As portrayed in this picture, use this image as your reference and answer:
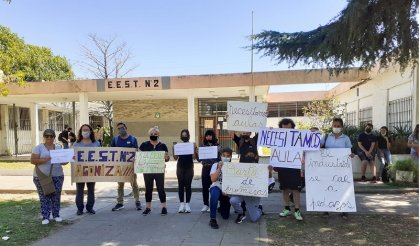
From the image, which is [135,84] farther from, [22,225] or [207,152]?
[22,225]

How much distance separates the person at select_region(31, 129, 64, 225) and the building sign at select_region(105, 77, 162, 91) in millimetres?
9100

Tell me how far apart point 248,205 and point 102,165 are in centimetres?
294

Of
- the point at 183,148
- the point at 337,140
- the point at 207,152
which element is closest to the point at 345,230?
the point at 337,140

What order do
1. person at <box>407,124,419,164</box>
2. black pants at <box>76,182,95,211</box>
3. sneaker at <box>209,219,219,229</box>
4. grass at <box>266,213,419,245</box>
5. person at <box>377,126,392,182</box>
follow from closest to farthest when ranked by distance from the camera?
1. grass at <box>266,213,419,245</box>
2. sneaker at <box>209,219,219,229</box>
3. black pants at <box>76,182,95,211</box>
4. person at <box>407,124,419,164</box>
5. person at <box>377,126,392,182</box>

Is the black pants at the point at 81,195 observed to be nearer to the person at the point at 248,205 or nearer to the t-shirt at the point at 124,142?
the t-shirt at the point at 124,142

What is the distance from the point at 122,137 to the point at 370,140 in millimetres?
7265

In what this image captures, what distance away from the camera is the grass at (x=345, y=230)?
18.6 feet

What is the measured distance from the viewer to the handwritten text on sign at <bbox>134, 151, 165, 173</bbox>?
24.2 ft

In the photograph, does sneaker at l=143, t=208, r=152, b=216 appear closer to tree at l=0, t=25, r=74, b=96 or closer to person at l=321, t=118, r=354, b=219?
person at l=321, t=118, r=354, b=219

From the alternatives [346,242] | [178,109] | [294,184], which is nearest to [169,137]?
[178,109]

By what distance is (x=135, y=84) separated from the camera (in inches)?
628

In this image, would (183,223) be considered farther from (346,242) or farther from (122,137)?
(346,242)

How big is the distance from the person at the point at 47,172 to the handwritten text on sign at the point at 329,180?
4.33m

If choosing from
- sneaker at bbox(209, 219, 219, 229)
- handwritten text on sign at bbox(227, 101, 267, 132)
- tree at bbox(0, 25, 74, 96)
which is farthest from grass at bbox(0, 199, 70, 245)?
tree at bbox(0, 25, 74, 96)
